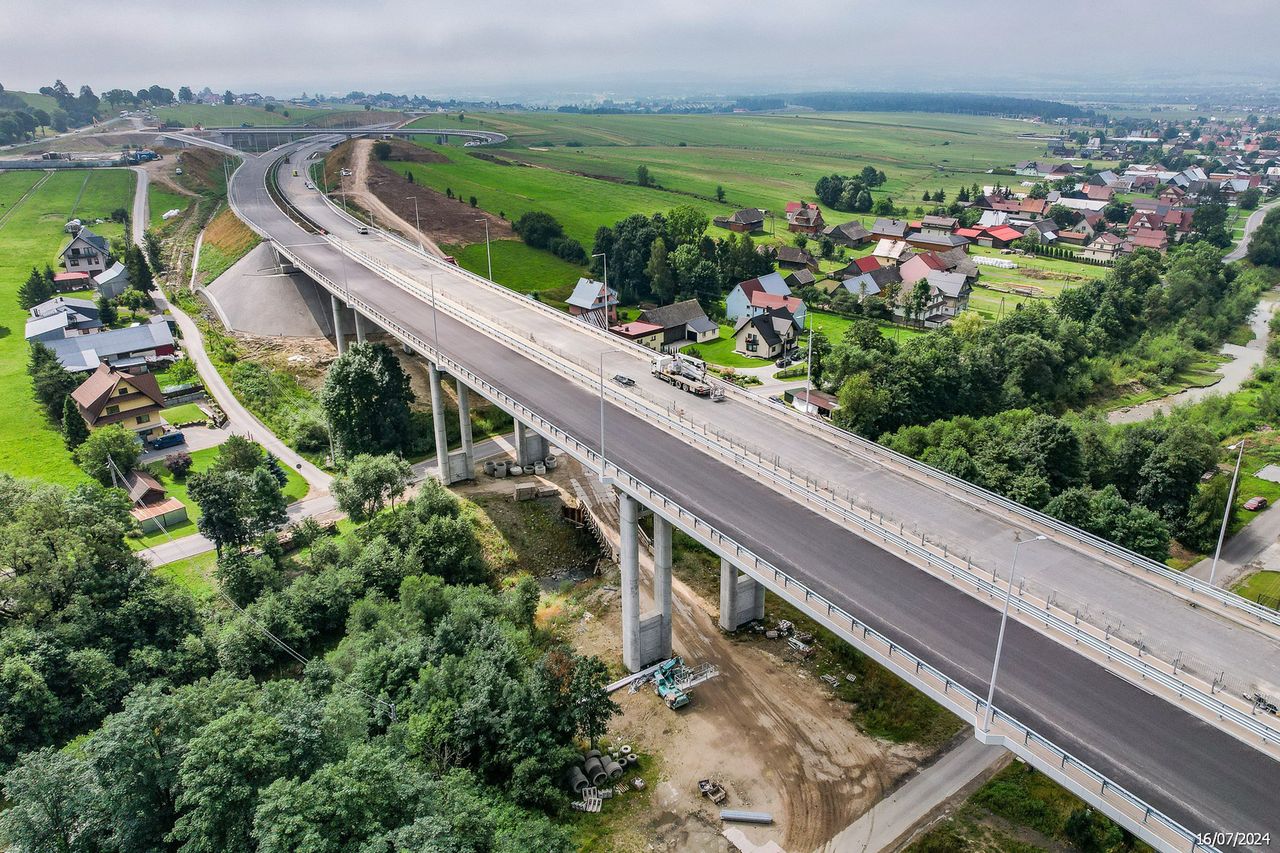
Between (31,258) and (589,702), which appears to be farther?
(31,258)

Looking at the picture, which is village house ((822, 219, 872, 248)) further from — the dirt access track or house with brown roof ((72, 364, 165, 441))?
house with brown roof ((72, 364, 165, 441))

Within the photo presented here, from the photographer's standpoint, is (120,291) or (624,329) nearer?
(624,329)

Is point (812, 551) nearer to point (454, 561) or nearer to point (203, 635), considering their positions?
point (454, 561)

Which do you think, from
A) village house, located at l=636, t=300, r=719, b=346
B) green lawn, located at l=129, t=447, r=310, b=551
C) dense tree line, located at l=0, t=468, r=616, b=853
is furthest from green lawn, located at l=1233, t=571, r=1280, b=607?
green lawn, located at l=129, t=447, r=310, b=551

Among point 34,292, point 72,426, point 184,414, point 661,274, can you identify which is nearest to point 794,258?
point 661,274

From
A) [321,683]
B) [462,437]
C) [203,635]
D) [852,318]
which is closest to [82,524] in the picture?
[203,635]

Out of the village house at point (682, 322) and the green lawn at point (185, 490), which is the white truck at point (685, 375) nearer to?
the green lawn at point (185, 490)

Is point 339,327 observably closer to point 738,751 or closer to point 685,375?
point 685,375
